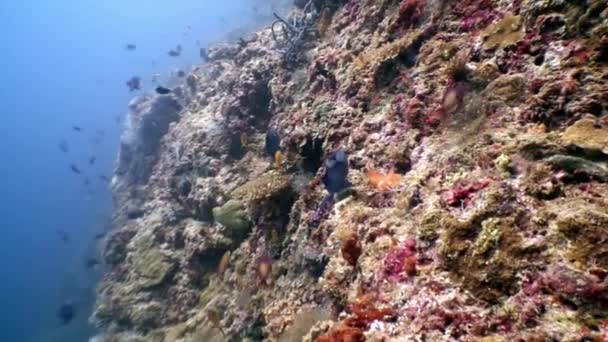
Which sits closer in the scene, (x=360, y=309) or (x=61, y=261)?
(x=360, y=309)

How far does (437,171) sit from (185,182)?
A: 9099 millimetres

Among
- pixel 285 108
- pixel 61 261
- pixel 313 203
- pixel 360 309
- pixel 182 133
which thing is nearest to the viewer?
pixel 360 309

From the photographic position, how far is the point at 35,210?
168 ft

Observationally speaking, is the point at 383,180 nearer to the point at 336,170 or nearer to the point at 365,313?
the point at 336,170

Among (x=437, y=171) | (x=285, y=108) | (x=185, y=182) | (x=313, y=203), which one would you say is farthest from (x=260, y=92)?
(x=437, y=171)

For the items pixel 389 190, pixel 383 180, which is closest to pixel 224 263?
pixel 383 180

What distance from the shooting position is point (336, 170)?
4598 millimetres

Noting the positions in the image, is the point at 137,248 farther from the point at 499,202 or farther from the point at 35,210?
the point at 35,210

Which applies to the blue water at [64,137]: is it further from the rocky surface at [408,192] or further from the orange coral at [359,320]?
the orange coral at [359,320]

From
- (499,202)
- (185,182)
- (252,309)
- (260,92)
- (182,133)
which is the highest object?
(182,133)

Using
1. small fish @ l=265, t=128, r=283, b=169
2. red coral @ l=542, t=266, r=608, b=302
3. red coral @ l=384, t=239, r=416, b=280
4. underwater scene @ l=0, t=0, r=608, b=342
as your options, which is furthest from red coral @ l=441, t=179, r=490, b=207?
small fish @ l=265, t=128, r=283, b=169

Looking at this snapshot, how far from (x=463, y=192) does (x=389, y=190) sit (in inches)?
52.9

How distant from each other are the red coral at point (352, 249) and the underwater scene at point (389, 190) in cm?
3

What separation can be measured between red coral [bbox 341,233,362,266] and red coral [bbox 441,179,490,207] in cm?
112
